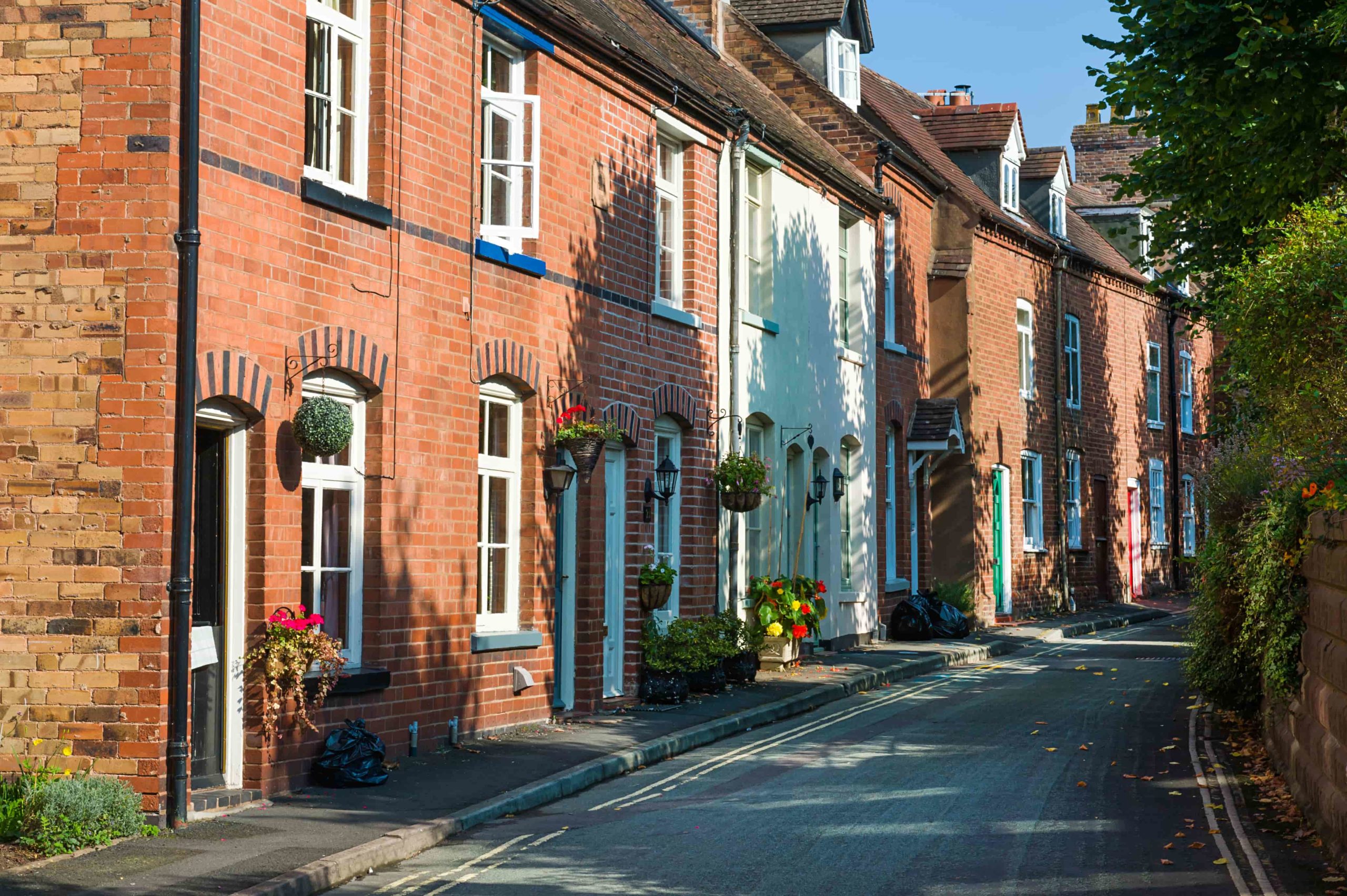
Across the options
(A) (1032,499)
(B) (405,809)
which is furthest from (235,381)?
(A) (1032,499)

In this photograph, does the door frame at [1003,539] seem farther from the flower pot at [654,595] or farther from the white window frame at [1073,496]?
the flower pot at [654,595]

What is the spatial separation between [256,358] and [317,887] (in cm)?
380

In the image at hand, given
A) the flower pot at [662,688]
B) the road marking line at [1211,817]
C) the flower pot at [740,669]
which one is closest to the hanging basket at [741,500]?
the flower pot at [740,669]

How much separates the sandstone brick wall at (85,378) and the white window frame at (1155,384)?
109ft

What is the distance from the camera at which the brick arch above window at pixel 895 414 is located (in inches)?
1016

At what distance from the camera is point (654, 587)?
16.3 m

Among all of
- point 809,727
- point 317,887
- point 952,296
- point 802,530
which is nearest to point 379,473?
point 317,887

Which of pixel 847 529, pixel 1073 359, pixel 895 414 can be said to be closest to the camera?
pixel 847 529

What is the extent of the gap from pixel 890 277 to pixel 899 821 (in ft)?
56.8

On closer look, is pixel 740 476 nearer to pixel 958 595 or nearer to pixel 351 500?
pixel 351 500

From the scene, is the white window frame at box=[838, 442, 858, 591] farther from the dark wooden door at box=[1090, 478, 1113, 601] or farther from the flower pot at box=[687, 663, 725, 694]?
the dark wooden door at box=[1090, 478, 1113, 601]

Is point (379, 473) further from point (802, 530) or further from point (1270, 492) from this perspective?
point (802, 530)

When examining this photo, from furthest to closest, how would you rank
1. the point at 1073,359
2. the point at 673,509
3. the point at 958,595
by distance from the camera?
the point at 1073,359 < the point at 958,595 < the point at 673,509

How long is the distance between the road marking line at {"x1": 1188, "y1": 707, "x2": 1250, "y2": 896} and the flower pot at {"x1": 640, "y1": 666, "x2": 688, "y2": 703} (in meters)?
5.14
